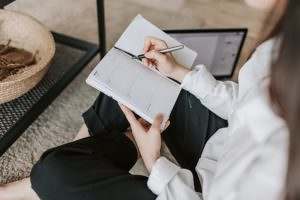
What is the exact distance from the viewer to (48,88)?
1182 millimetres

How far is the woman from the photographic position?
0.52 m

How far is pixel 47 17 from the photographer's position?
1532 mm

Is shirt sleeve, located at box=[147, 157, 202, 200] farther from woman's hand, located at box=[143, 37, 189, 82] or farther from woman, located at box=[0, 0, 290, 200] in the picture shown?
woman's hand, located at box=[143, 37, 189, 82]

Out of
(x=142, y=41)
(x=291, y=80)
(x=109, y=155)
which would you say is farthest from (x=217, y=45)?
(x=291, y=80)

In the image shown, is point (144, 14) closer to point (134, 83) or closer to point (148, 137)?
point (134, 83)

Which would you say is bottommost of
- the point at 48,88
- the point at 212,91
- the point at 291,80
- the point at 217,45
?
the point at 48,88

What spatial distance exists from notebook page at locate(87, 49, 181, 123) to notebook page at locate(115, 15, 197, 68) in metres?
0.05

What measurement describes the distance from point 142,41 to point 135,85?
0.16m

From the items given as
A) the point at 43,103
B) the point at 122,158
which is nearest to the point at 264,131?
the point at 122,158

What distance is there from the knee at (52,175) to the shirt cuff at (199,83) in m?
0.30

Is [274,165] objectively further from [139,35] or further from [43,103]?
[43,103]

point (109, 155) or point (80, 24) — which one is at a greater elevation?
point (109, 155)

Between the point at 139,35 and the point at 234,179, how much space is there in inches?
20.8

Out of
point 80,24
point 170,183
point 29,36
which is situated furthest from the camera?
point 80,24
